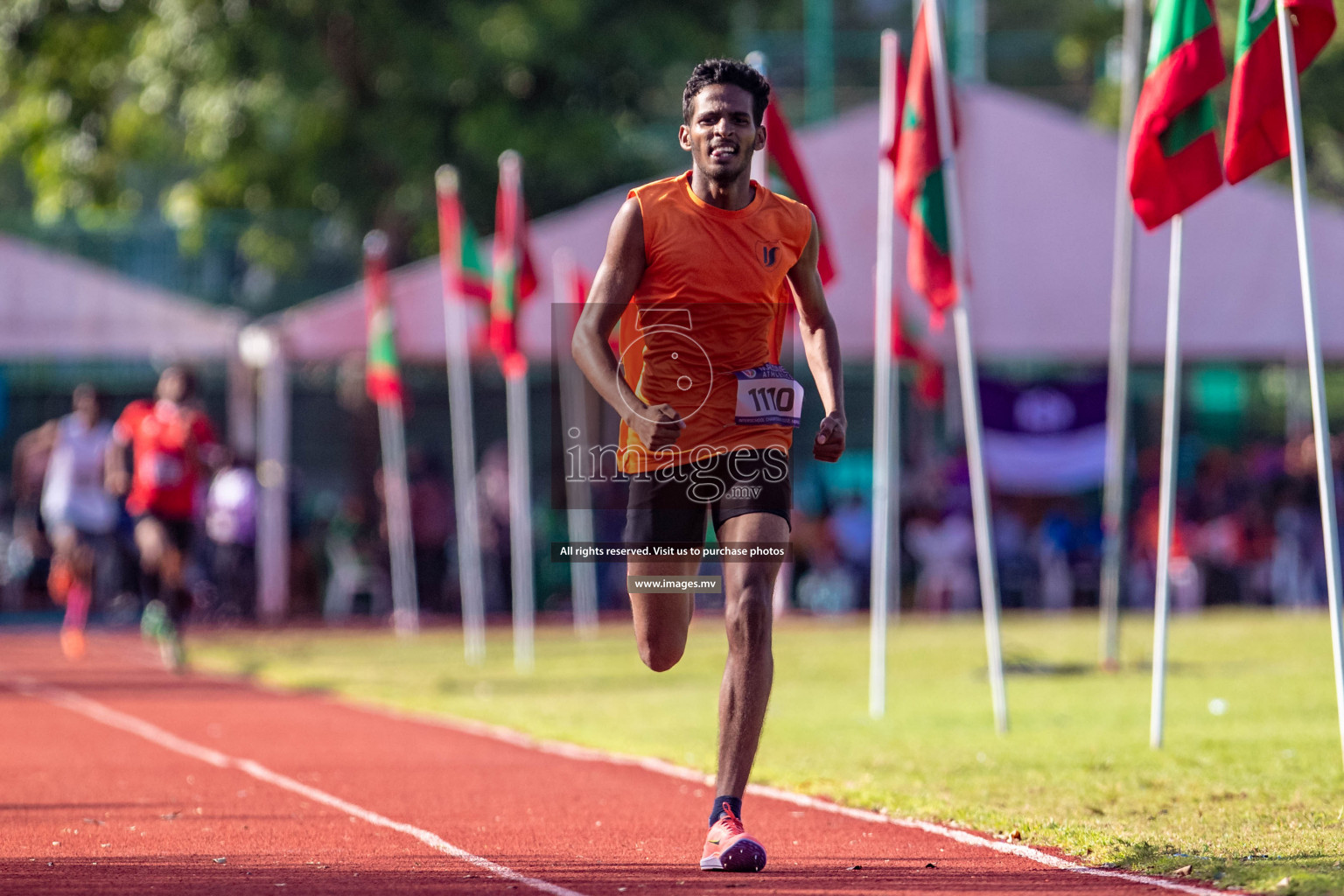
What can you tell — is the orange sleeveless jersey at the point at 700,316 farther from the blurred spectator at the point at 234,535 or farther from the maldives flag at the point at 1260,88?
the blurred spectator at the point at 234,535

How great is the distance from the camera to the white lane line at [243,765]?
5910 mm

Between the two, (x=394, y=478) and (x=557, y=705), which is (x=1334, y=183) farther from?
(x=557, y=705)

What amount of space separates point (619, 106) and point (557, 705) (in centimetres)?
1556

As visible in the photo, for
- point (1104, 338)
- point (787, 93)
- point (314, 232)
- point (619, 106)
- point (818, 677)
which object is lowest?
point (818, 677)

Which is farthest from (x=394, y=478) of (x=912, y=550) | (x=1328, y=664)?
(x=1328, y=664)

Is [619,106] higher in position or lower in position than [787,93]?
lower

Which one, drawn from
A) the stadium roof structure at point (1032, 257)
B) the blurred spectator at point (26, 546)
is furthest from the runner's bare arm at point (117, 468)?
the blurred spectator at point (26, 546)

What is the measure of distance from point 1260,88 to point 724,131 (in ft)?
11.2

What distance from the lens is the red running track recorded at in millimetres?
5648

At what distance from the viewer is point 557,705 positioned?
1235 cm

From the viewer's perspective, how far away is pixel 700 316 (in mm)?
5840

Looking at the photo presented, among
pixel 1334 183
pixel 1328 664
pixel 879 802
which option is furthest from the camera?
pixel 1334 183

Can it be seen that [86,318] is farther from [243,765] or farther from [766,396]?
[766,396]

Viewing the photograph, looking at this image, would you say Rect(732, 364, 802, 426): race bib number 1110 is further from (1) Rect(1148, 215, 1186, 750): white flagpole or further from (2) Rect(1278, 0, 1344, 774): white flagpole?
(1) Rect(1148, 215, 1186, 750): white flagpole
